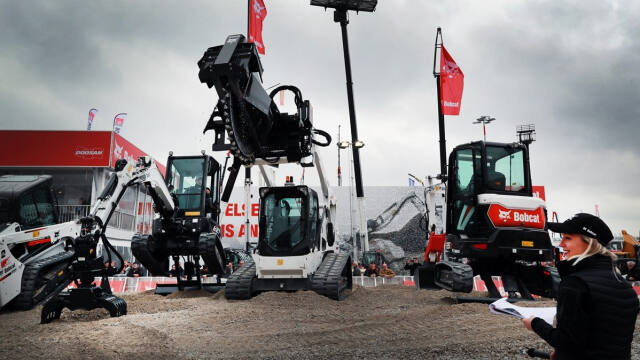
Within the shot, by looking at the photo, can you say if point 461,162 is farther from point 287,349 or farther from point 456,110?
point 456,110

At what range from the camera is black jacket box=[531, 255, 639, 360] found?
2.27m

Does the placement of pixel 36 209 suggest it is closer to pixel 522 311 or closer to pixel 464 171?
pixel 464 171

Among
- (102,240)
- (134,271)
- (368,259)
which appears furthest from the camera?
(368,259)

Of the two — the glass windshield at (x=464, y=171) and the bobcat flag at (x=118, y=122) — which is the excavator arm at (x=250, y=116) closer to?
the glass windshield at (x=464, y=171)

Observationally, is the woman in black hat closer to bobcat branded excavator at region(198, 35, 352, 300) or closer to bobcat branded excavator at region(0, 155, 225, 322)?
bobcat branded excavator at region(198, 35, 352, 300)

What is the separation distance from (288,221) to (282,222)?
13cm

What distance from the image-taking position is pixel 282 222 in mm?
9812

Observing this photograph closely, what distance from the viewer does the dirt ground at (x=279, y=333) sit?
508 cm

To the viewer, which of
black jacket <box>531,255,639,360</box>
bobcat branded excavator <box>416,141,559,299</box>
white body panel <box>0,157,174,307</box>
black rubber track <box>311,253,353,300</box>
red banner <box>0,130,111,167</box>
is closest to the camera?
black jacket <box>531,255,639,360</box>

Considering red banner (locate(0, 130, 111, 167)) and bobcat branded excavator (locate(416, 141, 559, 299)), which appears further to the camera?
red banner (locate(0, 130, 111, 167))

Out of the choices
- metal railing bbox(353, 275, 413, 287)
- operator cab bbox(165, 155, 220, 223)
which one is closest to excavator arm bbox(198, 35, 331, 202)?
operator cab bbox(165, 155, 220, 223)

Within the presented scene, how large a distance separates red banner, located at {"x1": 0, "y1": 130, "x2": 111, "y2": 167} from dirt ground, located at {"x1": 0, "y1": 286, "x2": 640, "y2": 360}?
13650 millimetres

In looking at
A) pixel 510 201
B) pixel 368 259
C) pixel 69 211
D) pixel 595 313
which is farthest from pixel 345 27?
pixel 595 313

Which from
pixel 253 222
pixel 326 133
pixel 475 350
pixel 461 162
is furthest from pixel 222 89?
pixel 253 222
